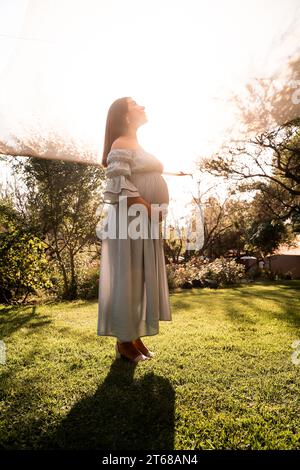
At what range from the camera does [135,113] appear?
3094mm

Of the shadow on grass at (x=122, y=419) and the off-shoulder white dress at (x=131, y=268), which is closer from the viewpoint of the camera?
the shadow on grass at (x=122, y=419)

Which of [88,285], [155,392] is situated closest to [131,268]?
[155,392]

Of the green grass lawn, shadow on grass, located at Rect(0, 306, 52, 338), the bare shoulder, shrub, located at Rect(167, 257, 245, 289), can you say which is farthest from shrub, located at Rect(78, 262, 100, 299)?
the bare shoulder

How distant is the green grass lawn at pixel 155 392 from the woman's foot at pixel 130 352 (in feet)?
0.23

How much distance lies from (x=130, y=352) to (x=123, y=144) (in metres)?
1.96

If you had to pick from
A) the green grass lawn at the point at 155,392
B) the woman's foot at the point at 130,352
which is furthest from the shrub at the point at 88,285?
the woman's foot at the point at 130,352

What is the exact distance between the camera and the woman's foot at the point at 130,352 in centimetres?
288

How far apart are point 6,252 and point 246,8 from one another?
6.53 m

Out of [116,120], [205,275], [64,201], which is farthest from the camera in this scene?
[205,275]

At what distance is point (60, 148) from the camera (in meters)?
9.54

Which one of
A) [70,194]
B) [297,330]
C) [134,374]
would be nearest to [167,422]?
[134,374]

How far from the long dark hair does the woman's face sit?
45 millimetres
